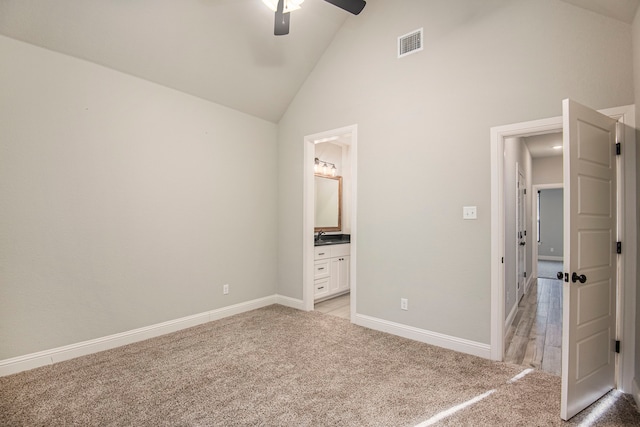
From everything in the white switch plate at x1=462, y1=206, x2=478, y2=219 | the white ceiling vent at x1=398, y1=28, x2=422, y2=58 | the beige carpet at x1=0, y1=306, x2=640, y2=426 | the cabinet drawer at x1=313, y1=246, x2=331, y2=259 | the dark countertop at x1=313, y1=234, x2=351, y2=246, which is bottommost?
the beige carpet at x1=0, y1=306, x2=640, y2=426

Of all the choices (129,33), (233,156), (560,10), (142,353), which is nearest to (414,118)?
(560,10)

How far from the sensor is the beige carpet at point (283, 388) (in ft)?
6.29

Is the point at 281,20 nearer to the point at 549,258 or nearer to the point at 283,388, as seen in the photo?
the point at 283,388

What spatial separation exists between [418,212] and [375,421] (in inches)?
77.1

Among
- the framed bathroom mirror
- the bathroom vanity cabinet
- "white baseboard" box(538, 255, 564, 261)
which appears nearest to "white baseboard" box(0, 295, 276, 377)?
the bathroom vanity cabinet

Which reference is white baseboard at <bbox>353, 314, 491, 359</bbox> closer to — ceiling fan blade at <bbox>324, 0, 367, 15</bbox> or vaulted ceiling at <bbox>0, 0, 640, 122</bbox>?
vaulted ceiling at <bbox>0, 0, 640, 122</bbox>

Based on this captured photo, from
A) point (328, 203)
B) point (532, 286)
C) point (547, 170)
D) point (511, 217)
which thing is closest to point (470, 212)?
point (511, 217)

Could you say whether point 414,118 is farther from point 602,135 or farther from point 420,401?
point 420,401

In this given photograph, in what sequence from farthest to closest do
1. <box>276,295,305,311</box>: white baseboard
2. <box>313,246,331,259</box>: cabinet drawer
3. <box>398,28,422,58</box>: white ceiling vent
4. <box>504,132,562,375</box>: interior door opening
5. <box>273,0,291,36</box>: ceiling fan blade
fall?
<box>313,246,331,259</box>: cabinet drawer < <box>276,295,305,311</box>: white baseboard < <box>398,28,422,58</box>: white ceiling vent < <box>504,132,562,375</box>: interior door opening < <box>273,0,291,36</box>: ceiling fan blade

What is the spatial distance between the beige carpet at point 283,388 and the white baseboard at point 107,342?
0.09 metres

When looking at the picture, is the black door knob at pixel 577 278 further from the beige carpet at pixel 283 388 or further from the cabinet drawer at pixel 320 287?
the cabinet drawer at pixel 320 287

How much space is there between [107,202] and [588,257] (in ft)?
13.1

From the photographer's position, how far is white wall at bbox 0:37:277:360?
2.48m

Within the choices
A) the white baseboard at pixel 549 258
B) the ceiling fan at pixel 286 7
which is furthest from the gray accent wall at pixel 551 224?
the ceiling fan at pixel 286 7
